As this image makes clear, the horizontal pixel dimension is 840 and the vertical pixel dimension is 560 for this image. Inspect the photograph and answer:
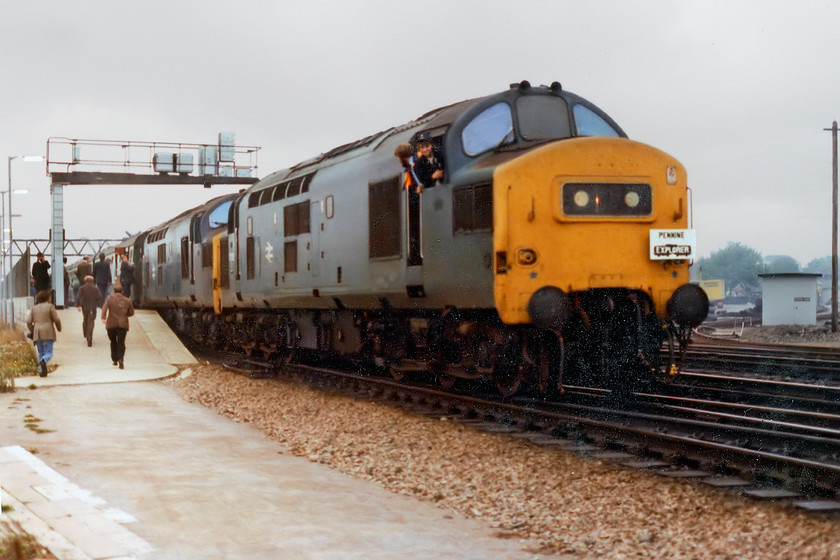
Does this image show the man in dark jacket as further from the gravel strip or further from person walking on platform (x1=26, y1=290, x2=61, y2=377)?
the gravel strip

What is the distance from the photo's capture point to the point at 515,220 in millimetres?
10773

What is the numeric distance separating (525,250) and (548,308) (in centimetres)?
72

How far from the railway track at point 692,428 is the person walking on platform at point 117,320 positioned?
5619 millimetres

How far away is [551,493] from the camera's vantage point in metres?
8.16

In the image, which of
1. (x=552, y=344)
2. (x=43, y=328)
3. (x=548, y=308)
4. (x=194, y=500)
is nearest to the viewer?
(x=194, y=500)

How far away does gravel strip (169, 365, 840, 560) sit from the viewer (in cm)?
652

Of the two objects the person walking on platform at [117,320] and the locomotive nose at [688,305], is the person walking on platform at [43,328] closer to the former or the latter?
the person walking on platform at [117,320]

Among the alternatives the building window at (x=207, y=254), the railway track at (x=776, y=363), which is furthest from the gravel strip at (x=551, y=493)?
the building window at (x=207, y=254)

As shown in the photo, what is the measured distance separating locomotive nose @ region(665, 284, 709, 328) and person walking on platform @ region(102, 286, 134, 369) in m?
10.9

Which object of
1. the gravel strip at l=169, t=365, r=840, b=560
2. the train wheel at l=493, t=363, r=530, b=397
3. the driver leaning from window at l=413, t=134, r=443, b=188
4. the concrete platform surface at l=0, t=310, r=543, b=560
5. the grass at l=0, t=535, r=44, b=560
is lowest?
the gravel strip at l=169, t=365, r=840, b=560

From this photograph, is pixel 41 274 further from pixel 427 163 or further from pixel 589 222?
pixel 589 222

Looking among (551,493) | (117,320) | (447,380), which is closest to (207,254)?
(117,320)

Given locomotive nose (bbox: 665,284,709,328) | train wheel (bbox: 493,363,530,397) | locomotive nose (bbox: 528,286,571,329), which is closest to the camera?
locomotive nose (bbox: 528,286,571,329)

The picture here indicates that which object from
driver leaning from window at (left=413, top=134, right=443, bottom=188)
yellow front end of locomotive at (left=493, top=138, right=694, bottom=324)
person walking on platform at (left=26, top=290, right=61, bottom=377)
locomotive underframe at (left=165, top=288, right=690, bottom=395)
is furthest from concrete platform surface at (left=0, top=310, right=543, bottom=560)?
person walking on platform at (left=26, top=290, right=61, bottom=377)
